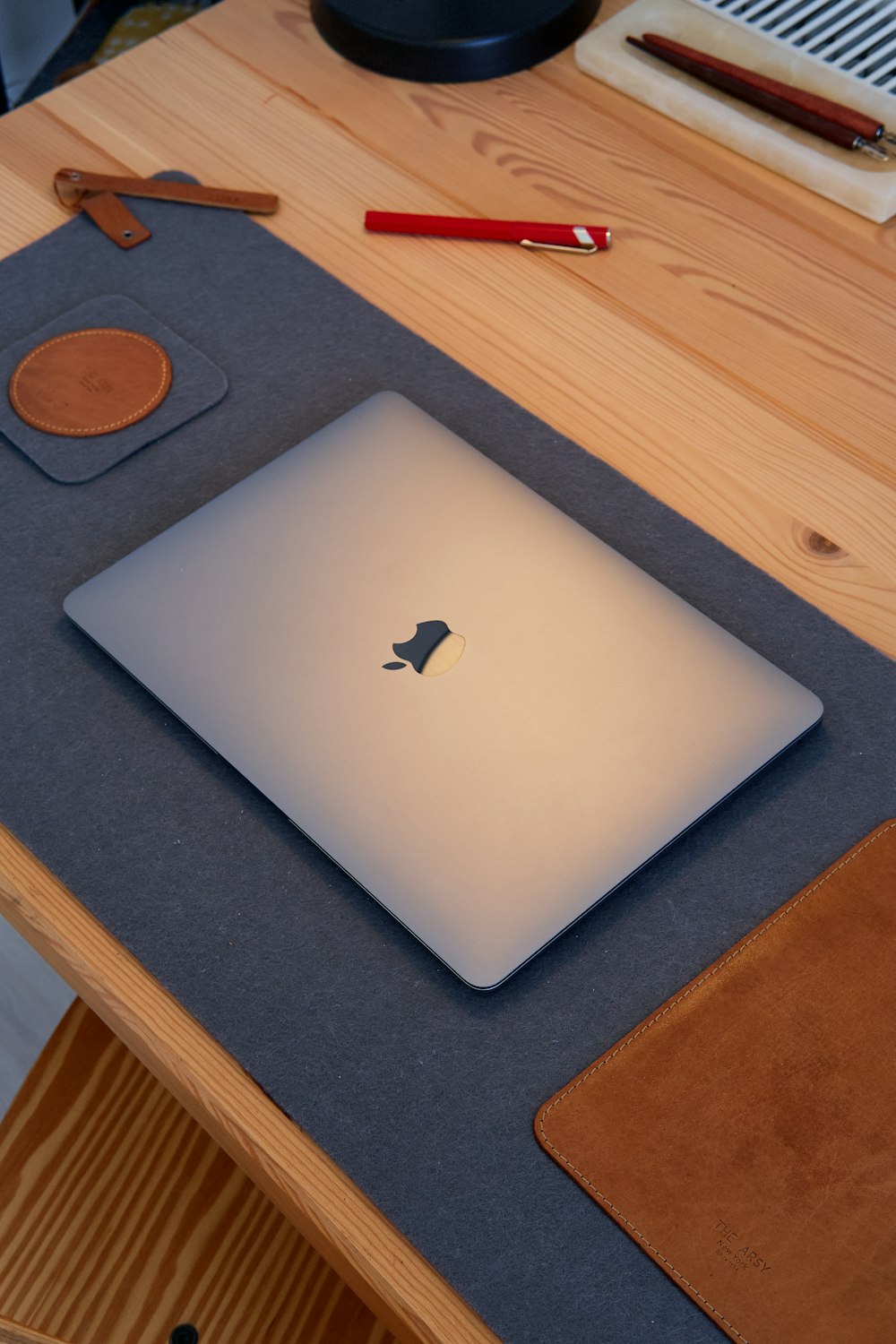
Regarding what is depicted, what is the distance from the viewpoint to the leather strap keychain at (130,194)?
0.98 metres

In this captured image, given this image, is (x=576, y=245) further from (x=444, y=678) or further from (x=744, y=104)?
(x=444, y=678)

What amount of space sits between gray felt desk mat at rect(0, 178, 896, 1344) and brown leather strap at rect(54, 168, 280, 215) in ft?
0.55

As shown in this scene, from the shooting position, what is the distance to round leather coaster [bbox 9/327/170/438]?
87 cm

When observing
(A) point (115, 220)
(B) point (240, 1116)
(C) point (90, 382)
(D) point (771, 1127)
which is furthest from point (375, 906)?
(A) point (115, 220)

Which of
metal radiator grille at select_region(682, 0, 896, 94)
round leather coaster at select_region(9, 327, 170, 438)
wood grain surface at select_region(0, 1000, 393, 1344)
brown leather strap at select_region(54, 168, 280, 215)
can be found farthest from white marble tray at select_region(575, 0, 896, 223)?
wood grain surface at select_region(0, 1000, 393, 1344)

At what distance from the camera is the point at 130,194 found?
0.99 m

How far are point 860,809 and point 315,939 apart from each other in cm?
32

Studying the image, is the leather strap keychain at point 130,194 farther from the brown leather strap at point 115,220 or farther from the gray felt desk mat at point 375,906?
the gray felt desk mat at point 375,906

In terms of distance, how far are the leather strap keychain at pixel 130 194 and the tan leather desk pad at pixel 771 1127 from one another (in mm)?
695

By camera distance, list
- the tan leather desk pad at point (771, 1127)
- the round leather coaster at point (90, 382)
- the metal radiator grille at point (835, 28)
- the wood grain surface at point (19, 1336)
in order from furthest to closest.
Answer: the metal radiator grille at point (835, 28) < the round leather coaster at point (90, 382) < the wood grain surface at point (19, 1336) < the tan leather desk pad at point (771, 1127)

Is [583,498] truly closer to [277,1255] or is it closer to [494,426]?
[494,426]

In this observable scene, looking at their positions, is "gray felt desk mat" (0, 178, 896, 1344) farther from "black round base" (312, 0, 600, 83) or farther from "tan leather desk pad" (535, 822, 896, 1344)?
"black round base" (312, 0, 600, 83)

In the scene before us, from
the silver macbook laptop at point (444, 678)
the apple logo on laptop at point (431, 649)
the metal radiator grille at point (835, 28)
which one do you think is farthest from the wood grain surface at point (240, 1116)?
the metal radiator grille at point (835, 28)

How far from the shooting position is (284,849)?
0.69 m
